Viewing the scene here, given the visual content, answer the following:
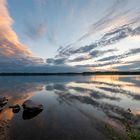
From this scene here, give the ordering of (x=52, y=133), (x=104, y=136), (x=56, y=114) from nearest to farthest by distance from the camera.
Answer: (x=104, y=136) < (x=52, y=133) < (x=56, y=114)

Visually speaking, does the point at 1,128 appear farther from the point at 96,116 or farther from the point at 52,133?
the point at 96,116

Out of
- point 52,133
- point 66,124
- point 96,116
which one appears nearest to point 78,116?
point 96,116

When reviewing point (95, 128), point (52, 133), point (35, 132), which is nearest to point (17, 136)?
point (35, 132)

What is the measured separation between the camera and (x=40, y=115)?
3147 cm

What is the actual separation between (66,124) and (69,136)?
4.91 m

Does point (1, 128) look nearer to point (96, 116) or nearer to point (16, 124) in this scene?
point (16, 124)

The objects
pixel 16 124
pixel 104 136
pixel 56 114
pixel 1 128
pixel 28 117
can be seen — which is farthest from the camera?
pixel 56 114

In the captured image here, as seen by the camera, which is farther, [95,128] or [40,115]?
[40,115]

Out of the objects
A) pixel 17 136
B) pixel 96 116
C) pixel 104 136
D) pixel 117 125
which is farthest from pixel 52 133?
pixel 96 116

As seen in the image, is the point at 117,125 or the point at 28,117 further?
the point at 28,117

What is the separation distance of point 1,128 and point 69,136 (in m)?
8.54

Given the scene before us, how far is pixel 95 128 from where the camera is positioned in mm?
24281

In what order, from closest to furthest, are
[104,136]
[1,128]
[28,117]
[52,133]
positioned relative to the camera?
[104,136]
[52,133]
[1,128]
[28,117]

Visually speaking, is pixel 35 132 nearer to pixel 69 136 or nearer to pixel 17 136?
pixel 17 136
